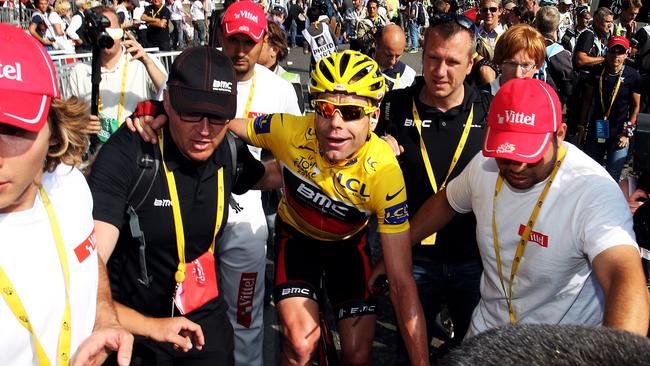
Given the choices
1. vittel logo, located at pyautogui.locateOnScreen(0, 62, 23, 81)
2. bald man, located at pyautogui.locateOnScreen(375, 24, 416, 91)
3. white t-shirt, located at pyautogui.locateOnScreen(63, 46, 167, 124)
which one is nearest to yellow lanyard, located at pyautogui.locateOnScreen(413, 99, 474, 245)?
vittel logo, located at pyautogui.locateOnScreen(0, 62, 23, 81)

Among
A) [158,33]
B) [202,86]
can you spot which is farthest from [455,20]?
[158,33]

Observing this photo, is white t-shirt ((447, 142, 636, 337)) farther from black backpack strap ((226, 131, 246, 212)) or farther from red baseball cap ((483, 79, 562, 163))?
black backpack strap ((226, 131, 246, 212))

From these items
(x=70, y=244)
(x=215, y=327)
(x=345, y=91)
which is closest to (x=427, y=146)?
(x=345, y=91)

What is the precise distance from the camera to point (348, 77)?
3.40 m

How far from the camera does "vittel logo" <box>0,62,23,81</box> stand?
1.85m

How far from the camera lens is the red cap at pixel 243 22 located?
188 inches

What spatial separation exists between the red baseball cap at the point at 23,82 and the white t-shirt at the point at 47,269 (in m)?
0.36

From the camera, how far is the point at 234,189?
3629 mm

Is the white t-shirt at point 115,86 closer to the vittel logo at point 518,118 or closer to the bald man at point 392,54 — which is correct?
the bald man at point 392,54

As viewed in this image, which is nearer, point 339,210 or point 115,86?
point 339,210

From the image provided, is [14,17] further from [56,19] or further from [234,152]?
[234,152]

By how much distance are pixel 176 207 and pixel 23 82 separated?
4.51 ft

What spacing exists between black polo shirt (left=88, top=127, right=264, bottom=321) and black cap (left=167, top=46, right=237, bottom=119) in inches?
10.1

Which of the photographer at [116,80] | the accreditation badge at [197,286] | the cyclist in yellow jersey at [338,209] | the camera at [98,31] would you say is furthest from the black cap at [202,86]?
the photographer at [116,80]
